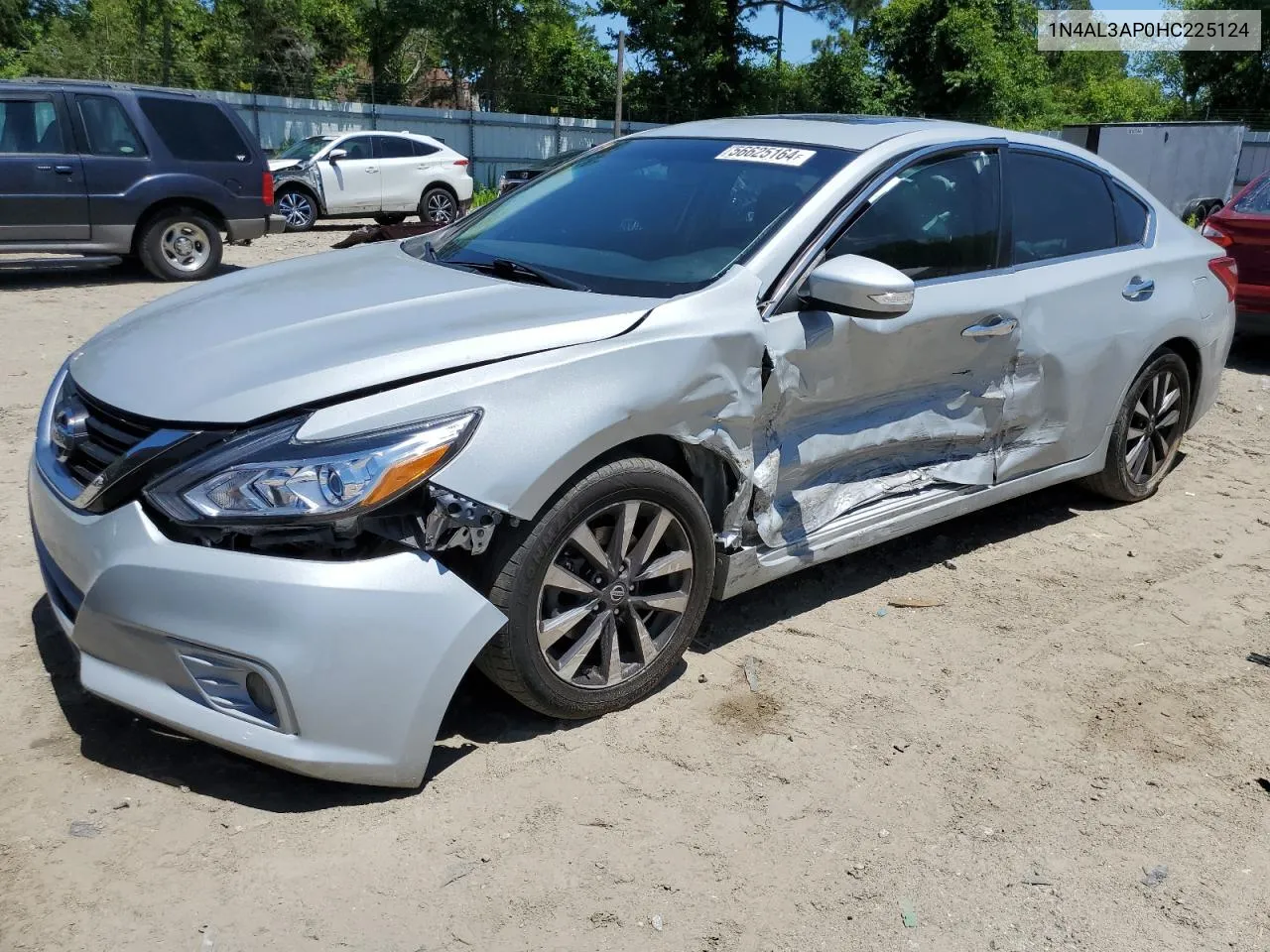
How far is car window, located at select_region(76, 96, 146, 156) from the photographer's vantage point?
1074 cm

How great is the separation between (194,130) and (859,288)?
979cm

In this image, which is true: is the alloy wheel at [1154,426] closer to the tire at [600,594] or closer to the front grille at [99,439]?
the tire at [600,594]

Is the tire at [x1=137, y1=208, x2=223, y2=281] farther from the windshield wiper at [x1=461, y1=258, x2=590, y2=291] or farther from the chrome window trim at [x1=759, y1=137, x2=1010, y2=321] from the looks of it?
the chrome window trim at [x1=759, y1=137, x2=1010, y2=321]

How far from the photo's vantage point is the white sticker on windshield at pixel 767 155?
3980 mm

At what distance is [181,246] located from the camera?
1137 centimetres

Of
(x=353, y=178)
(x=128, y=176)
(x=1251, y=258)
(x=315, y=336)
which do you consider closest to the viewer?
(x=315, y=336)

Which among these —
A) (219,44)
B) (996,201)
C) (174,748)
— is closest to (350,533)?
(174,748)

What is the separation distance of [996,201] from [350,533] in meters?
2.88

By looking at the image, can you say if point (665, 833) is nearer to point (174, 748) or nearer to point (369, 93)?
point (174, 748)

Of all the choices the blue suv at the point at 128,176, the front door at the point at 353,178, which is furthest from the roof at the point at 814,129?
the front door at the point at 353,178

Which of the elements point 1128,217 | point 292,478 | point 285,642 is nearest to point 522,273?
point 292,478

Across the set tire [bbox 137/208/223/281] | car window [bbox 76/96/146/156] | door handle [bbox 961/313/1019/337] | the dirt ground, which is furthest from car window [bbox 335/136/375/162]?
door handle [bbox 961/313/1019/337]

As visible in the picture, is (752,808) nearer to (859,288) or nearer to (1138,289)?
(859,288)

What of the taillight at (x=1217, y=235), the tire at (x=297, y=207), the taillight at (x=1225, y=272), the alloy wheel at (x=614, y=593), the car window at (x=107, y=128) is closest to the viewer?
the alloy wheel at (x=614, y=593)
